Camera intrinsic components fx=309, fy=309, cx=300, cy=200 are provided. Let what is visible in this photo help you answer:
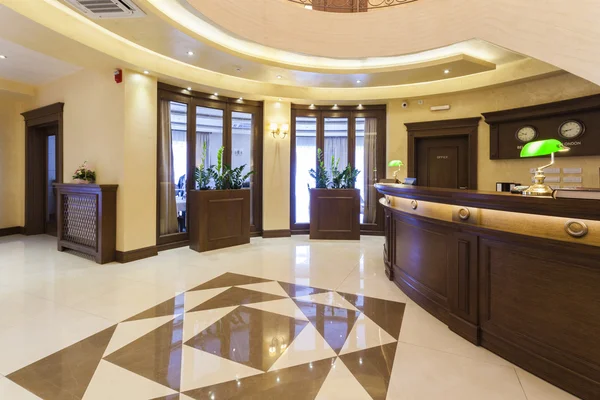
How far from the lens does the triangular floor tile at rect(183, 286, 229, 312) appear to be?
10.2 ft

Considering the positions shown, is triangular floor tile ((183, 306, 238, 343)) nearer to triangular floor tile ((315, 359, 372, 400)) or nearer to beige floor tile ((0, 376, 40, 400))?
beige floor tile ((0, 376, 40, 400))

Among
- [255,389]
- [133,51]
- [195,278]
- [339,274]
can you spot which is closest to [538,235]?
[255,389]

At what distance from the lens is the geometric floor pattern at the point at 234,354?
1869mm

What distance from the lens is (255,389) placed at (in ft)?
6.14

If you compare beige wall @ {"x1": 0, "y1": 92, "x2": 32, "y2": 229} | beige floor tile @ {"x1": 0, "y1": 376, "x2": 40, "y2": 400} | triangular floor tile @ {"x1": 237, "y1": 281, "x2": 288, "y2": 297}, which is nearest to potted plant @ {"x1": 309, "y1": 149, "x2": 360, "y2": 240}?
triangular floor tile @ {"x1": 237, "y1": 281, "x2": 288, "y2": 297}

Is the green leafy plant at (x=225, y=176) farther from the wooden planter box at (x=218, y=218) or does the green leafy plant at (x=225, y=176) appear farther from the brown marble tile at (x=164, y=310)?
the brown marble tile at (x=164, y=310)

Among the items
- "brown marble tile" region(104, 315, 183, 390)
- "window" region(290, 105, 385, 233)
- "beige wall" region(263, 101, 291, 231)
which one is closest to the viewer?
"brown marble tile" region(104, 315, 183, 390)

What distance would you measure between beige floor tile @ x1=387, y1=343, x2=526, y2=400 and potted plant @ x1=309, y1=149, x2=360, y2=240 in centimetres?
429

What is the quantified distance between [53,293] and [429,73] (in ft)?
20.0

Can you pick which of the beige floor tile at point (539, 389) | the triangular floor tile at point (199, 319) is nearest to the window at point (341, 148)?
the triangular floor tile at point (199, 319)

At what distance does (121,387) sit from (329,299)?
6.61ft

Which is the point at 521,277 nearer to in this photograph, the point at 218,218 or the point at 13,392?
the point at 13,392

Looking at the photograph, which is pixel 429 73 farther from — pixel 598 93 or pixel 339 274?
pixel 339 274

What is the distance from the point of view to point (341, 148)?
7125 mm
